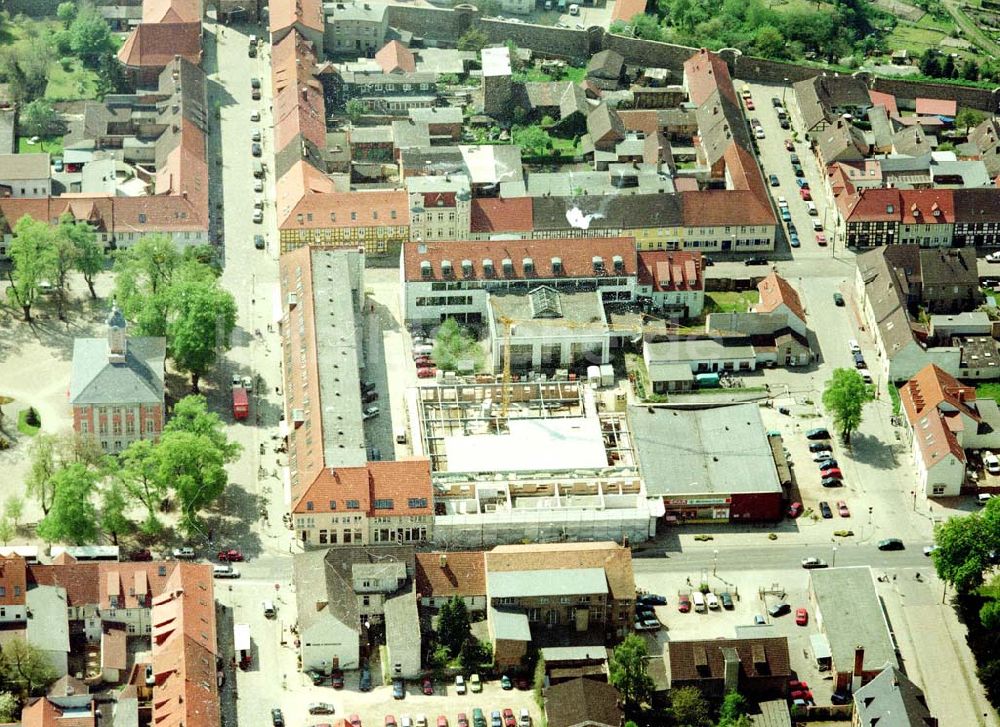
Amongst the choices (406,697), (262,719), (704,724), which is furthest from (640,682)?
(262,719)

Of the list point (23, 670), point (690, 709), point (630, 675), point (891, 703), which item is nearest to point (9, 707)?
point (23, 670)

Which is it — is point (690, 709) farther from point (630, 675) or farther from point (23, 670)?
point (23, 670)

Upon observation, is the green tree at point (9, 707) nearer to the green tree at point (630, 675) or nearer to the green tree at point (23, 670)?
the green tree at point (23, 670)

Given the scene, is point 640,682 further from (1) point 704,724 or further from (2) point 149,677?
(2) point 149,677

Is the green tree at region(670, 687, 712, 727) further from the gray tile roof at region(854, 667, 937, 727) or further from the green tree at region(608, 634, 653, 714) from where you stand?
the gray tile roof at region(854, 667, 937, 727)

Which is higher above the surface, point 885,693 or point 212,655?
point 212,655
